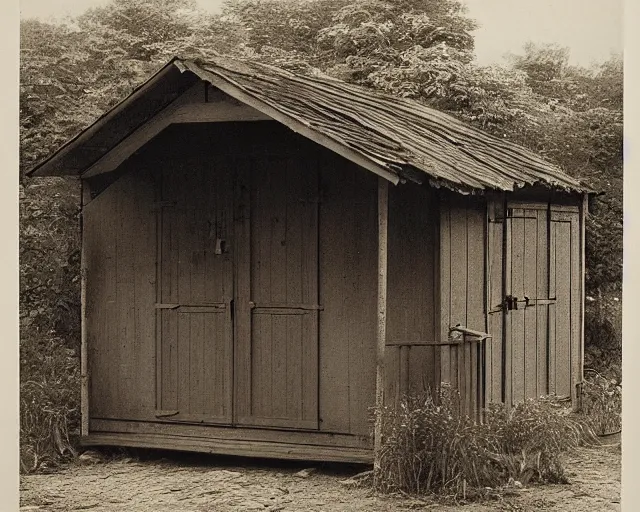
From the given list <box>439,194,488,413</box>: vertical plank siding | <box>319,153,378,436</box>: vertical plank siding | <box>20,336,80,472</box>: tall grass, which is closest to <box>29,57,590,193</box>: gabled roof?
<box>439,194,488,413</box>: vertical plank siding

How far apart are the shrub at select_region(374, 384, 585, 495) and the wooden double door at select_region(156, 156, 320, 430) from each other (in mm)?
993

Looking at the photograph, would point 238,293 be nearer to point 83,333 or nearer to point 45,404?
point 83,333

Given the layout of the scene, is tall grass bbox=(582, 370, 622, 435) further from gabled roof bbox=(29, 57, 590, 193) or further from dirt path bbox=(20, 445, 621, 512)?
gabled roof bbox=(29, 57, 590, 193)

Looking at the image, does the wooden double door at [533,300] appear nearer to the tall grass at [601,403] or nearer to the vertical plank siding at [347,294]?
the tall grass at [601,403]

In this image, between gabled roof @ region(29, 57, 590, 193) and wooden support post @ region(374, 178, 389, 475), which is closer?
gabled roof @ region(29, 57, 590, 193)

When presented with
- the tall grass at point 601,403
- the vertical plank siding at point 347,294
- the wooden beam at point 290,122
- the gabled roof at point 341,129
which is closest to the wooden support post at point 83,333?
the gabled roof at point 341,129

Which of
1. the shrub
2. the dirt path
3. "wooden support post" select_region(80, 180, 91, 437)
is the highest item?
"wooden support post" select_region(80, 180, 91, 437)

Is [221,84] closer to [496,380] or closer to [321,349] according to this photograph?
[321,349]

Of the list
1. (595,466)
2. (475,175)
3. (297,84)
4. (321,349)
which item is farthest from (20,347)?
(595,466)

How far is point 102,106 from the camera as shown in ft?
37.6

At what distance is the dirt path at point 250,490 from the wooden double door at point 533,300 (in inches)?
45.2

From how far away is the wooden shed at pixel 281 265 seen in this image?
29.6ft

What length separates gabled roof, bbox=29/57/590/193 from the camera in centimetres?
846

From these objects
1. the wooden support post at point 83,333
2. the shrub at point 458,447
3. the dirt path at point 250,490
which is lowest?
the dirt path at point 250,490
